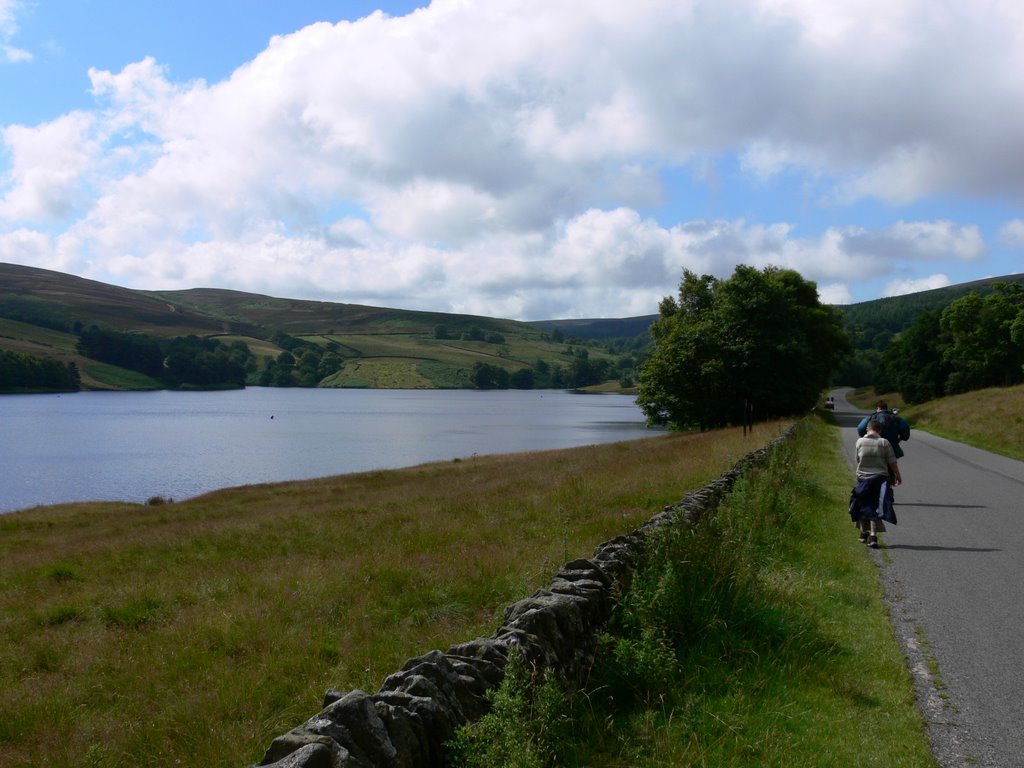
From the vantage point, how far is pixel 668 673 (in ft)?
18.2

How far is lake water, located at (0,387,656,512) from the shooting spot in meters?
44.3

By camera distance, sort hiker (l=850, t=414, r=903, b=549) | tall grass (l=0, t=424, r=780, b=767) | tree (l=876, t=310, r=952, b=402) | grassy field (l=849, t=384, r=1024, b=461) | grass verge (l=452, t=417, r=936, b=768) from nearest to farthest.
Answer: grass verge (l=452, t=417, r=936, b=768)
tall grass (l=0, t=424, r=780, b=767)
hiker (l=850, t=414, r=903, b=549)
grassy field (l=849, t=384, r=1024, b=461)
tree (l=876, t=310, r=952, b=402)

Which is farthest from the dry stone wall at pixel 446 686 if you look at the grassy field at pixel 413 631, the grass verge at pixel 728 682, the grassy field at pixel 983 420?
the grassy field at pixel 983 420

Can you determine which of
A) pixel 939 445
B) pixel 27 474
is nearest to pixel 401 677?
pixel 939 445

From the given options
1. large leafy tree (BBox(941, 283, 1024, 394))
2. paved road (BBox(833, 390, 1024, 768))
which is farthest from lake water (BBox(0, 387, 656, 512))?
paved road (BBox(833, 390, 1024, 768))

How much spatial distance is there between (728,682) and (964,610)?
3.90 metres

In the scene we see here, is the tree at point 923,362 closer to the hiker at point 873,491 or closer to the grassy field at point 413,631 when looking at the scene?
the hiker at point 873,491

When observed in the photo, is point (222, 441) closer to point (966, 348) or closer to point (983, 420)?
point (983, 420)

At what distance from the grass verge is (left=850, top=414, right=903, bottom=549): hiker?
128 inches

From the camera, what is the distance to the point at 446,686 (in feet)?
14.2

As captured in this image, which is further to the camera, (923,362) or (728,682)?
(923,362)

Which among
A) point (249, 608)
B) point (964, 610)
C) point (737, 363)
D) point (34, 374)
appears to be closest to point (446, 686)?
point (249, 608)

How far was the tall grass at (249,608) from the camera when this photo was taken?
5.98 metres

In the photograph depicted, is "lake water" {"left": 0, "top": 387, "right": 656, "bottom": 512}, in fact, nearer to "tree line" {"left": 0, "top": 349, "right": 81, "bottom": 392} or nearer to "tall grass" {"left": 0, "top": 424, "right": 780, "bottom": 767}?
"tall grass" {"left": 0, "top": 424, "right": 780, "bottom": 767}
